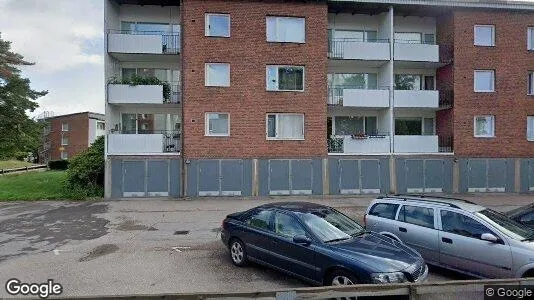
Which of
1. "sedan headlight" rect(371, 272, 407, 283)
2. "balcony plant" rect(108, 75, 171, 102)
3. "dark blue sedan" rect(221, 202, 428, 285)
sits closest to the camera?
"sedan headlight" rect(371, 272, 407, 283)

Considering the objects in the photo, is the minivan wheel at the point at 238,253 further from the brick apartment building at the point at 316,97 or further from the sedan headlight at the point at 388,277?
the brick apartment building at the point at 316,97

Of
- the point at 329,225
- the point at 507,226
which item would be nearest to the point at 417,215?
the point at 507,226

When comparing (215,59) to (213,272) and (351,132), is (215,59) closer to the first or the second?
(351,132)

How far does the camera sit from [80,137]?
50406 millimetres

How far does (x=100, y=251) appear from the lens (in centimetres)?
805

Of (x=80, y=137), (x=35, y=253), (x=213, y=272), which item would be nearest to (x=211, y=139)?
(x=35, y=253)

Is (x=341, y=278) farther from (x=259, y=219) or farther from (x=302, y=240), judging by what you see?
(x=259, y=219)

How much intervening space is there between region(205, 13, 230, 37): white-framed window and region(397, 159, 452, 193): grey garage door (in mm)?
11731

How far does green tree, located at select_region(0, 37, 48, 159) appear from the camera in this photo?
Answer: 32.5 meters

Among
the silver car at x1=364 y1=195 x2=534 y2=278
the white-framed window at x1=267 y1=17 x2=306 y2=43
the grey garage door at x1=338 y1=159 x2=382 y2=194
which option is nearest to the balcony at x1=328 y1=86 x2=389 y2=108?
the grey garage door at x1=338 y1=159 x2=382 y2=194

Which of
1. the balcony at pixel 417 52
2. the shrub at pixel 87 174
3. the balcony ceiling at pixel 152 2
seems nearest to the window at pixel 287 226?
the shrub at pixel 87 174

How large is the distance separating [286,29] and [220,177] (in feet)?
28.3

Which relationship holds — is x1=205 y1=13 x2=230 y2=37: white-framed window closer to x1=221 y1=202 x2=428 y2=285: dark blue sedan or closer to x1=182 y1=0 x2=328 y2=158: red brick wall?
x1=182 y1=0 x2=328 y2=158: red brick wall

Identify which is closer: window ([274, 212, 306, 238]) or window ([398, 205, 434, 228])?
window ([274, 212, 306, 238])
